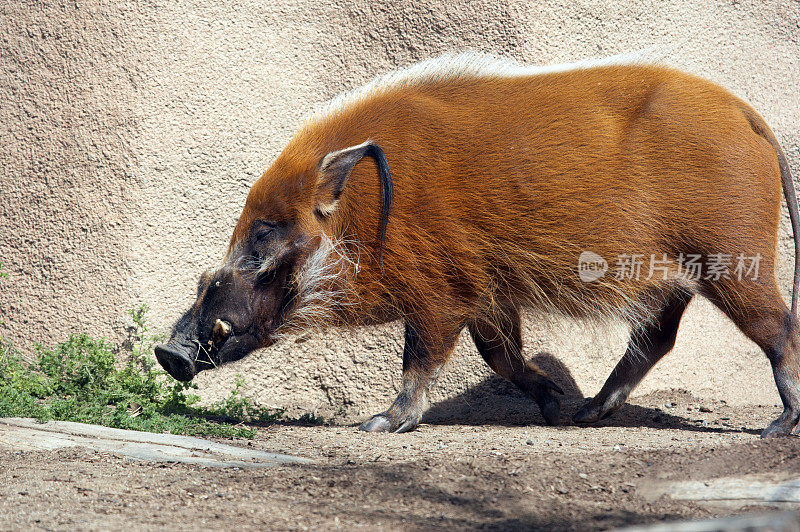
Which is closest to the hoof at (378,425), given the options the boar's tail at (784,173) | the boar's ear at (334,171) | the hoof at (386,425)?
the hoof at (386,425)

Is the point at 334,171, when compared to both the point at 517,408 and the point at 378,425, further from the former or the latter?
the point at 517,408

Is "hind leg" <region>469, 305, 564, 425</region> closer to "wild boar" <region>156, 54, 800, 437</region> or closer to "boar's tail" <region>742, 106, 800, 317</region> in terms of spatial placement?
"wild boar" <region>156, 54, 800, 437</region>

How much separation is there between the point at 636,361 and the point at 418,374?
1.27m

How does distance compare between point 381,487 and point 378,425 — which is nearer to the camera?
point 381,487

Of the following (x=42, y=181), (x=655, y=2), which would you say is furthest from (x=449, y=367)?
(x=655, y=2)

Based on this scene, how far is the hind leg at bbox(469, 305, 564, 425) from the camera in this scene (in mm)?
3914

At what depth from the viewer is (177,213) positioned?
4.36m

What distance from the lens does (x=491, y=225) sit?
11.6 feet

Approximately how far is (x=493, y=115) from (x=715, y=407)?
2.23m

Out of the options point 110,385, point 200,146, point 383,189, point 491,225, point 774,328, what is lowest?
point 774,328

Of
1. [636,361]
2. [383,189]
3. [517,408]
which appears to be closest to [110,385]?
[383,189]

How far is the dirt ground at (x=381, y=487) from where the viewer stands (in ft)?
6.38

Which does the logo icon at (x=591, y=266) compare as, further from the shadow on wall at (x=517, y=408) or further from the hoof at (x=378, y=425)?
the hoof at (x=378, y=425)

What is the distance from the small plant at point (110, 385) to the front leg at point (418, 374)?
0.67 m
